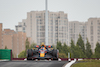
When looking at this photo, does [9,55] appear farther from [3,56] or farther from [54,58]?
[54,58]

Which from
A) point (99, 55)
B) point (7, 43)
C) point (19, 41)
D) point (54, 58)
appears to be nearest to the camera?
point (54, 58)

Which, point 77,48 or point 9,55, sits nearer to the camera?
point 9,55

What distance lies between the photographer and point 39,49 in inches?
1053

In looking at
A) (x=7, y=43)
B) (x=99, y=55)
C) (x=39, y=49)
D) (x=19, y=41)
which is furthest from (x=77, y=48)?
(x=19, y=41)

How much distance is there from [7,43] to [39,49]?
110827 millimetres

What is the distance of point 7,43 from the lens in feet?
446

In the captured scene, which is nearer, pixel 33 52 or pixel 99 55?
pixel 33 52

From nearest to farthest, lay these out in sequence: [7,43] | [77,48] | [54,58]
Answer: [54,58] → [77,48] → [7,43]

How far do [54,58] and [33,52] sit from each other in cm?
211

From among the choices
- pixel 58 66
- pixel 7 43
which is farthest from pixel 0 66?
pixel 7 43

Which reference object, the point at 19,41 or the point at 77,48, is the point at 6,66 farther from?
the point at 19,41

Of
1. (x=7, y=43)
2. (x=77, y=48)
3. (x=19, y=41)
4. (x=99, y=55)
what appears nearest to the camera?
(x=99, y=55)

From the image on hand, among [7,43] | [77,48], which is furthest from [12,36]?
[77,48]

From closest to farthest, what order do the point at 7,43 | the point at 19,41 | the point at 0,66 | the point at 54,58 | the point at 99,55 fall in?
1. the point at 0,66
2. the point at 54,58
3. the point at 99,55
4. the point at 7,43
5. the point at 19,41
